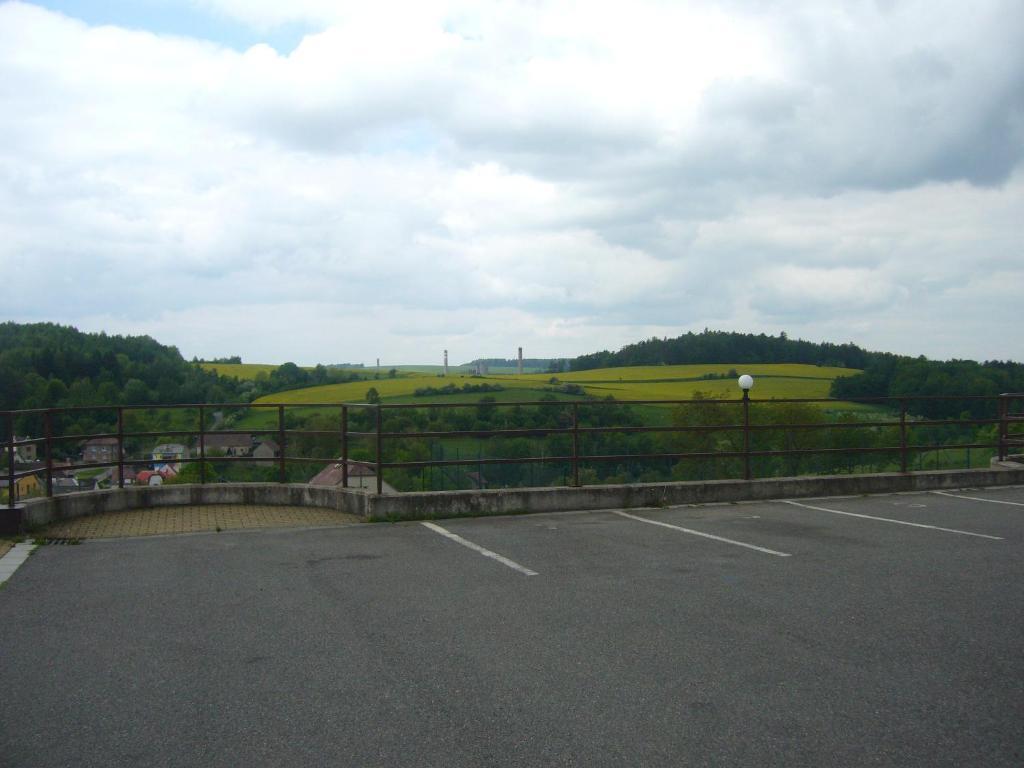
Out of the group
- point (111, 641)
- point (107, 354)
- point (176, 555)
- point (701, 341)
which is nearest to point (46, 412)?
point (176, 555)

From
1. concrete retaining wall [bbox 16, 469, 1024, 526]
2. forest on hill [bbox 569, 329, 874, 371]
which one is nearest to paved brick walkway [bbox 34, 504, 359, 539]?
concrete retaining wall [bbox 16, 469, 1024, 526]

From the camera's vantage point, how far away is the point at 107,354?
2575cm

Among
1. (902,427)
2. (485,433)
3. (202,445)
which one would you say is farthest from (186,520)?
(902,427)

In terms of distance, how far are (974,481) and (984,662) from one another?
1001cm

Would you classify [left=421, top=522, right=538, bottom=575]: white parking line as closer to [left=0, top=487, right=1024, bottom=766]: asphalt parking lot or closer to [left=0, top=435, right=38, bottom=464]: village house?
[left=0, top=487, right=1024, bottom=766]: asphalt parking lot

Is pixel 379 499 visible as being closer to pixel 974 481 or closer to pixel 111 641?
pixel 111 641

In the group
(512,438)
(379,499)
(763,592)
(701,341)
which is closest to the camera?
(763,592)

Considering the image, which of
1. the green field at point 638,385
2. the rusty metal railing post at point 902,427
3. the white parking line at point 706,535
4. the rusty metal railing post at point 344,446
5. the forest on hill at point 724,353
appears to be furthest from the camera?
the forest on hill at point 724,353

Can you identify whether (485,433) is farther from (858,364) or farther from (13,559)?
(858,364)

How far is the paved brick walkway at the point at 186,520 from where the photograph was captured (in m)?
9.86

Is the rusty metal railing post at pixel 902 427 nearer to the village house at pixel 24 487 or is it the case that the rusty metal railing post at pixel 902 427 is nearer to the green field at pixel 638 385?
the village house at pixel 24 487

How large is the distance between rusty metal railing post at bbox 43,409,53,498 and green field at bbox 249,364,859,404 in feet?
62.7

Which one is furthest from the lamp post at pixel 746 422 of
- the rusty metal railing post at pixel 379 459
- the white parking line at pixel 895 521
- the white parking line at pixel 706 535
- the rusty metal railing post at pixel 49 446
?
the rusty metal railing post at pixel 49 446

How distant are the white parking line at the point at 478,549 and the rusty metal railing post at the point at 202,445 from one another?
3424mm
